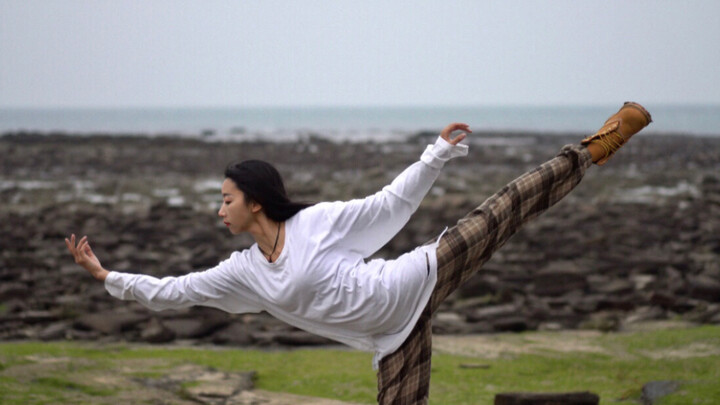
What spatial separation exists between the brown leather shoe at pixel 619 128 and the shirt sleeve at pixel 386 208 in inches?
39.8

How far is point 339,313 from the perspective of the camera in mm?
4312

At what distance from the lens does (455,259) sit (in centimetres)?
441

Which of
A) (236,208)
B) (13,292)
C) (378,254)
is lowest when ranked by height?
(13,292)

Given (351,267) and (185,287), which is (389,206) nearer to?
(351,267)

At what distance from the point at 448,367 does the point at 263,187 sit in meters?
3.50

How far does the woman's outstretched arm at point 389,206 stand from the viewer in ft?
14.0

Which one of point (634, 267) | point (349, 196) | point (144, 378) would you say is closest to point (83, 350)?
point (144, 378)

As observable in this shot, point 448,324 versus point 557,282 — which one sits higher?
point 557,282

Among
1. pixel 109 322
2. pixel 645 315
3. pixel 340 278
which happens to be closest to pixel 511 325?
pixel 645 315

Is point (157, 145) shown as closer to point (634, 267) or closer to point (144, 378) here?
point (634, 267)

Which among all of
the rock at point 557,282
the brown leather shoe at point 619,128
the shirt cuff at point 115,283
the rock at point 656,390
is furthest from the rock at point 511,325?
the shirt cuff at point 115,283

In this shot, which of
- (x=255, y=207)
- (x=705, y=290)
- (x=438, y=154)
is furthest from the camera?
(x=705, y=290)

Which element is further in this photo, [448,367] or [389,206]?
[448,367]

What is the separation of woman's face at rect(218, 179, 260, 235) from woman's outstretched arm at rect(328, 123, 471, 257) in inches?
A: 15.4
